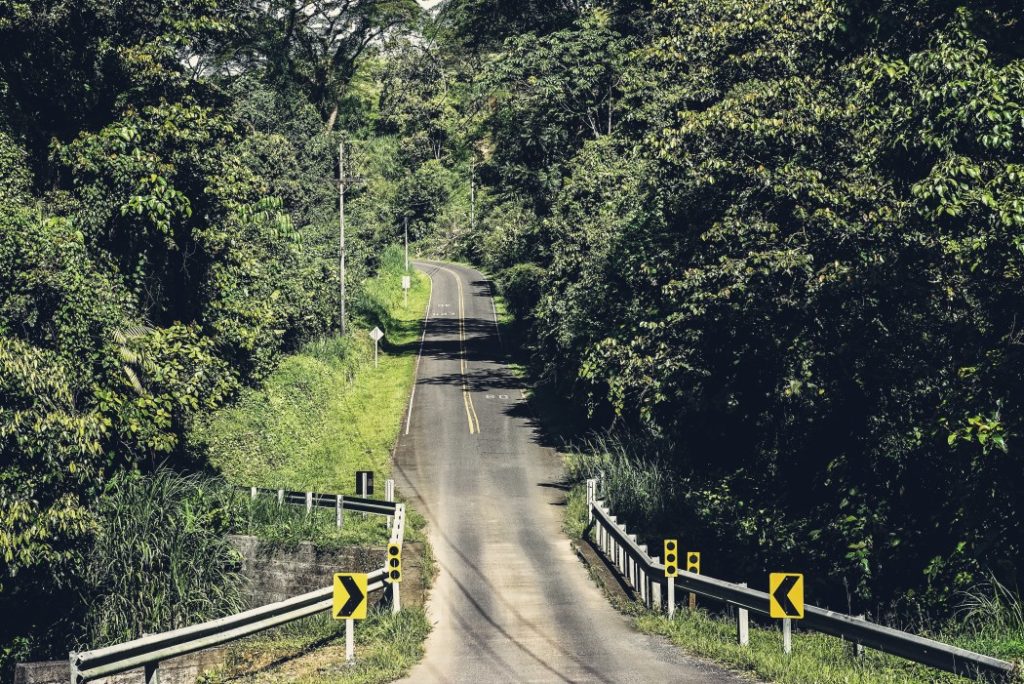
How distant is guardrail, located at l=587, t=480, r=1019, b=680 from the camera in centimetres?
988

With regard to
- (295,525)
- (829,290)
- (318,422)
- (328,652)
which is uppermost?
(829,290)

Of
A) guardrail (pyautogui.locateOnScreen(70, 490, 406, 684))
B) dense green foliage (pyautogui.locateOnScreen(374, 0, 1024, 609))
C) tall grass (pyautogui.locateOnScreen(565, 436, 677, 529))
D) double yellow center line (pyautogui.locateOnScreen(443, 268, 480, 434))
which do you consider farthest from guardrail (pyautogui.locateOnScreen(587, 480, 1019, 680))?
double yellow center line (pyautogui.locateOnScreen(443, 268, 480, 434))

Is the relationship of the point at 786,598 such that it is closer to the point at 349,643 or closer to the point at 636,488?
the point at 349,643

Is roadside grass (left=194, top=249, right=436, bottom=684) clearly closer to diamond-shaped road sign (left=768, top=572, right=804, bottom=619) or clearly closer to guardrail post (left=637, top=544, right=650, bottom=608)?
guardrail post (left=637, top=544, right=650, bottom=608)

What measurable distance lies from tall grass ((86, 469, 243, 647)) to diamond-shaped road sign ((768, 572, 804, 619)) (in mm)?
11192

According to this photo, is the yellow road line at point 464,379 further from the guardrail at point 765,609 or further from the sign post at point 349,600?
the sign post at point 349,600

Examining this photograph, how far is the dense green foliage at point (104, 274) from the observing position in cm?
1820

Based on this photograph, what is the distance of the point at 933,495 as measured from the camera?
57.7ft

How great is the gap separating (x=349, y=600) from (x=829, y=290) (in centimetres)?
1050

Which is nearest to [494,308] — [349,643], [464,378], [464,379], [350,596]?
[464,378]

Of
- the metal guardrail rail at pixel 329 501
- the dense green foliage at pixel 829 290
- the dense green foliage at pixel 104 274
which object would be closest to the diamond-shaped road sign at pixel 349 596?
the dense green foliage at pixel 104 274

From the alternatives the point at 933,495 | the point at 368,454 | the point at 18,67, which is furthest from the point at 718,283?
the point at 368,454

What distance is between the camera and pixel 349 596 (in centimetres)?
1521

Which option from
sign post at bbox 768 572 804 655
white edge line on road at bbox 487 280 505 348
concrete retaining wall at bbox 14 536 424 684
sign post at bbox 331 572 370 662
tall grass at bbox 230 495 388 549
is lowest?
concrete retaining wall at bbox 14 536 424 684
